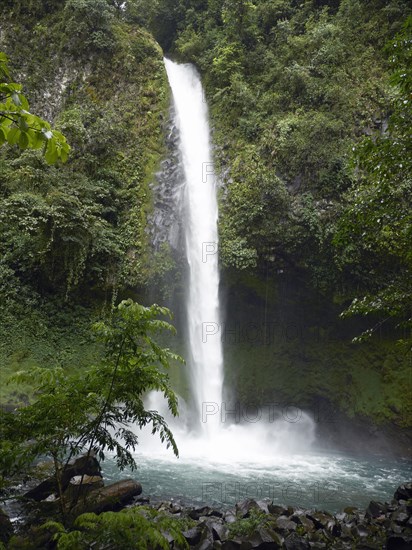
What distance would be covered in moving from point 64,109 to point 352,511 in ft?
50.1

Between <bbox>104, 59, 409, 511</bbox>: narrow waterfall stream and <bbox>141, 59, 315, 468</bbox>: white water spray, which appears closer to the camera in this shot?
<bbox>104, 59, 409, 511</bbox>: narrow waterfall stream

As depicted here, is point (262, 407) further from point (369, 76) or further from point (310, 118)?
point (369, 76)

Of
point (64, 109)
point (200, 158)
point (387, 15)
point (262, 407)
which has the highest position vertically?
point (387, 15)

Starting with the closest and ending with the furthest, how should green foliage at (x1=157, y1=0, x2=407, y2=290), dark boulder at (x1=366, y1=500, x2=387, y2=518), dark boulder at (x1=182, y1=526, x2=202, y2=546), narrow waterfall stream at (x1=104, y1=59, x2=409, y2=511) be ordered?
dark boulder at (x1=182, y1=526, x2=202, y2=546) < dark boulder at (x1=366, y1=500, x2=387, y2=518) < narrow waterfall stream at (x1=104, y1=59, x2=409, y2=511) < green foliage at (x1=157, y1=0, x2=407, y2=290)

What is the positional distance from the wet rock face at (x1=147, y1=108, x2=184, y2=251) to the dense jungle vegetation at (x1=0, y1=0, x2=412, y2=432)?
0.30 metres

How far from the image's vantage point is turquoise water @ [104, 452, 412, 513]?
24.2ft

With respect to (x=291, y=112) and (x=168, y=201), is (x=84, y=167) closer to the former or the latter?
(x=168, y=201)

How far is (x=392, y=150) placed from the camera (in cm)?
492

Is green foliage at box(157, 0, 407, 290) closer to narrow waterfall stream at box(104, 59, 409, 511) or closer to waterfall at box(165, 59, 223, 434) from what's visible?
waterfall at box(165, 59, 223, 434)

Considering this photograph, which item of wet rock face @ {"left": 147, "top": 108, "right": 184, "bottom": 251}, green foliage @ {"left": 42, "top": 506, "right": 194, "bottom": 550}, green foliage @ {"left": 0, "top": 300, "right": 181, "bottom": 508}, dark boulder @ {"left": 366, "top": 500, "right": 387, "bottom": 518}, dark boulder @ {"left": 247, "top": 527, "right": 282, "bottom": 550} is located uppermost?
wet rock face @ {"left": 147, "top": 108, "right": 184, "bottom": 251}

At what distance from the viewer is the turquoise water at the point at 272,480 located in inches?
291

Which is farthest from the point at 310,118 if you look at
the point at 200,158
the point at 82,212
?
the point at 82,212

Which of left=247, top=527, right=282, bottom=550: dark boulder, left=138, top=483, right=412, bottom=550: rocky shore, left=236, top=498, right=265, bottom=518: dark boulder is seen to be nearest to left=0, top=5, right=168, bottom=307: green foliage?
left=236, top=498, right=265, bottom=518: dark boulder

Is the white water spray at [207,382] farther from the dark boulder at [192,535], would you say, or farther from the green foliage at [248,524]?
the dark boulder at [192,535]
